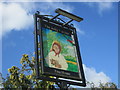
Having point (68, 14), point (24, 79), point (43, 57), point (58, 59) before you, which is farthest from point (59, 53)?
point (24, 79)

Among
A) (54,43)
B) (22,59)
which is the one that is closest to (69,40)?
(54,43)

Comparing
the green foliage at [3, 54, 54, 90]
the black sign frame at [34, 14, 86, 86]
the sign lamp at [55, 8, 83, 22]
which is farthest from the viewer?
the green foliage at [3, 54, 54, 90]

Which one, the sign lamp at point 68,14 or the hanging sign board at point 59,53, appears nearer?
the hanging sign board at point 59,53

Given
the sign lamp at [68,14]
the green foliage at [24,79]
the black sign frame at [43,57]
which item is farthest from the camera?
the green foliage at [24,79]

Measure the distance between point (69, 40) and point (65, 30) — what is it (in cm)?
55

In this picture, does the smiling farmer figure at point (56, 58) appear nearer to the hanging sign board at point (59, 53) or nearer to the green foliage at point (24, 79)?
the hanging sign board at point (59, 53)

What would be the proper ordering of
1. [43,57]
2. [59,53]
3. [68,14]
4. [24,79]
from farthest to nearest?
1. [24,79]
2. [68,14]
3. [59,53]
4. [43,57]

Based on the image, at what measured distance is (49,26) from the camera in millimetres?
9422

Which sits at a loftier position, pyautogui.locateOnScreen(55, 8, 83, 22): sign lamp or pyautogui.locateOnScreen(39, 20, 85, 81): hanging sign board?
pyautogui.locateOnScreen(55, 8, 83, 22): sign lamp

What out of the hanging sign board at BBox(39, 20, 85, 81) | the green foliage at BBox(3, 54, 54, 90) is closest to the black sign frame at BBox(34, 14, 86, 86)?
the hanging sign board at BBox(39, 20, 85, 81)

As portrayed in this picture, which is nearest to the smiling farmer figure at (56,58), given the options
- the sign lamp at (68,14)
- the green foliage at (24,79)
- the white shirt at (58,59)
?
the white shirt at (58,59)

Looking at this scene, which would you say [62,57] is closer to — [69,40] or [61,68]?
[61,68]

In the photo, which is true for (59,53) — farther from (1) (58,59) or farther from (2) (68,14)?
(2) (68,14)

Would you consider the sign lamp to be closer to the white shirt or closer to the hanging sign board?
the hanging sign board
